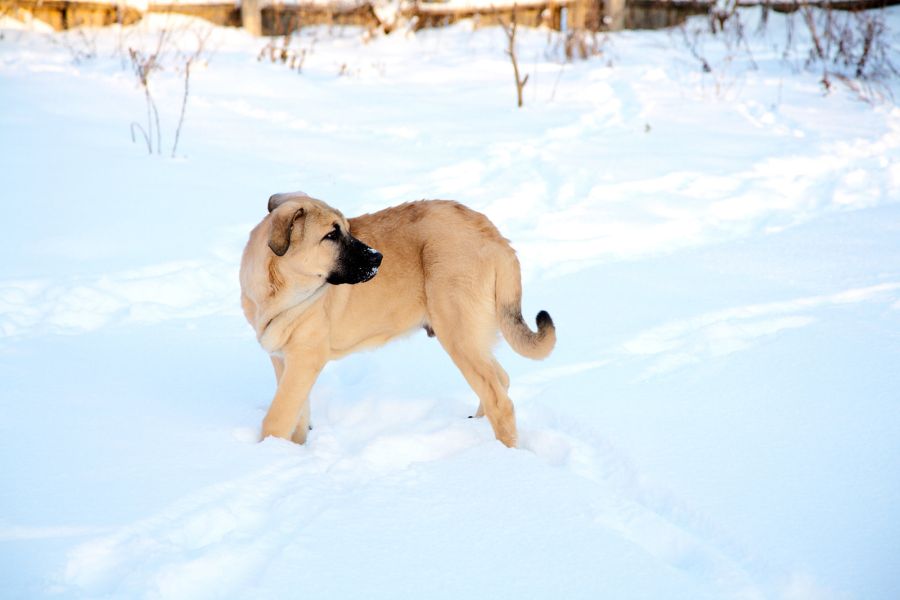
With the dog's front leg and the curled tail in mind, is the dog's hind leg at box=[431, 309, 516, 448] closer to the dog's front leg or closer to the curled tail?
the curled tail

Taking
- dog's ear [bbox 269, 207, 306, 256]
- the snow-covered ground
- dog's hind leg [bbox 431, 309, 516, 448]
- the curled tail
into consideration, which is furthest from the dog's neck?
the curled tail

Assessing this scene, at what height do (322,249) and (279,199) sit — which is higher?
(279,199)

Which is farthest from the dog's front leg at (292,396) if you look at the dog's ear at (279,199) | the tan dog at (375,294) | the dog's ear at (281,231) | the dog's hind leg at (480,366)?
the dog's ear at (279,199)

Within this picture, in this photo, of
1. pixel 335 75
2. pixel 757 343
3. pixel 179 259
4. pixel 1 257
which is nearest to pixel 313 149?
pixel 179 259

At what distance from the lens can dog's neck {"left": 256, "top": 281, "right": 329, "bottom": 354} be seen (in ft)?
12.5

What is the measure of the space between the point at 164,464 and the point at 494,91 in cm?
969

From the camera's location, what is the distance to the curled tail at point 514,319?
146 inches

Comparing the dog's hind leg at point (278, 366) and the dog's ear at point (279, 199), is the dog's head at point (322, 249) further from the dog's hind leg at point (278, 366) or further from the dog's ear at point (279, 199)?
the dog's hind leg at point (278, 366)

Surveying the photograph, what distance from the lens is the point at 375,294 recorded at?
13.3 ft

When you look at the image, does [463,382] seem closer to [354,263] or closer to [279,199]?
[354,263]

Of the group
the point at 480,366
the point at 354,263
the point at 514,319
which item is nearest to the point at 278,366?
the point at 354,263

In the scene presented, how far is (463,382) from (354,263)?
1.14 metres

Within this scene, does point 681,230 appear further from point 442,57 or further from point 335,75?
point 442,57

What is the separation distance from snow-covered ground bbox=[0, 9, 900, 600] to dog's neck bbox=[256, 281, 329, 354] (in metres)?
0.41
